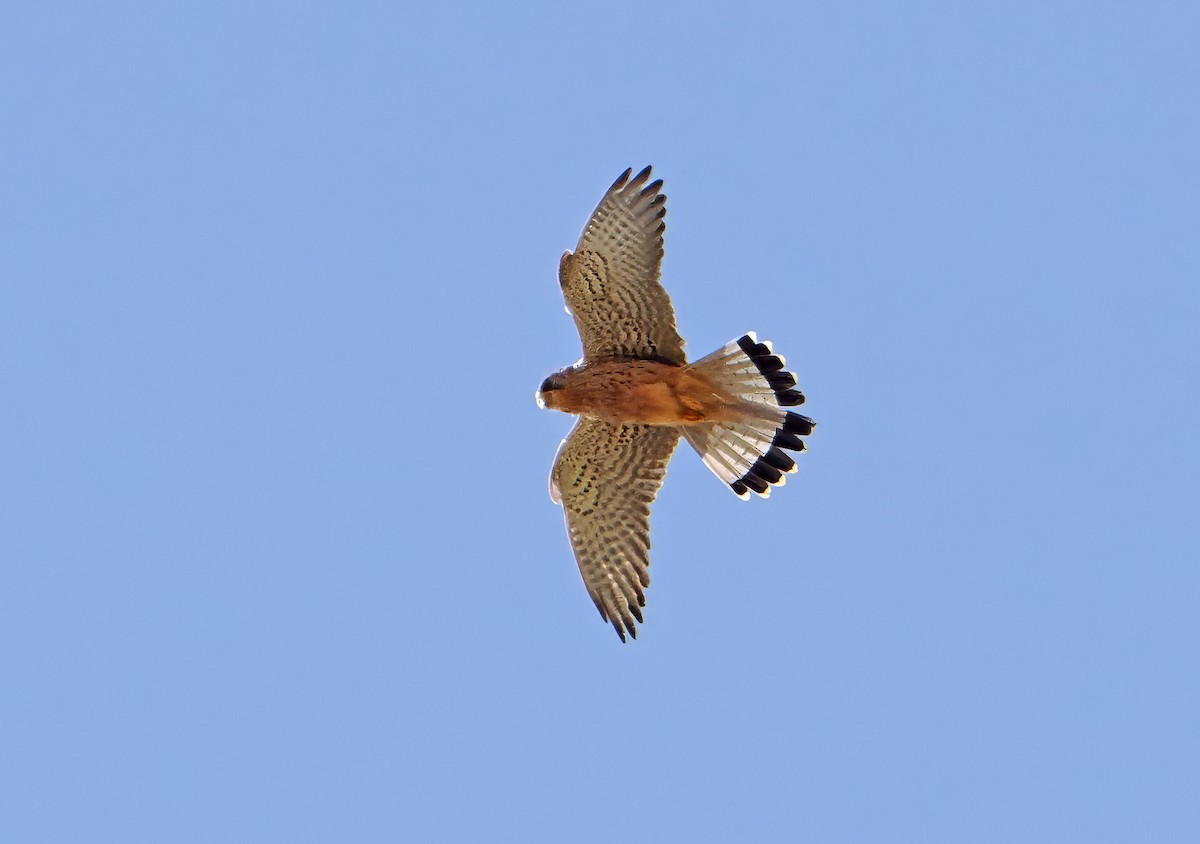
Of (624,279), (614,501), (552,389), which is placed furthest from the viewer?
(614,501)

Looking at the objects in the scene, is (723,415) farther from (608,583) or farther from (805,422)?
(608,583)

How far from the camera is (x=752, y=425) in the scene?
41.5 feet

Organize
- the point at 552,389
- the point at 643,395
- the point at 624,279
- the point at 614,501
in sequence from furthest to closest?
1. the point at 614,501
2. the point at 552,389
3. the point at 643,395
4. the point at 624,279

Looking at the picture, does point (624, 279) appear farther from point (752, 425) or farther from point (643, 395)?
point (752, 425)

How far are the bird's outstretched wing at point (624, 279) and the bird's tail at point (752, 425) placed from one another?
0.37 metres

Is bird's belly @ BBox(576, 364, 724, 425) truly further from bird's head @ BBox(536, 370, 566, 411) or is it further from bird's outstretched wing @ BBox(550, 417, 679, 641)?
bird's outstretched wing @ BBox(550, 417, 679, 641)

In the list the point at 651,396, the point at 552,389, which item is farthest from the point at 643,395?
the point at 552,389

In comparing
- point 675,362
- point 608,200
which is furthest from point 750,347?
point 608,200

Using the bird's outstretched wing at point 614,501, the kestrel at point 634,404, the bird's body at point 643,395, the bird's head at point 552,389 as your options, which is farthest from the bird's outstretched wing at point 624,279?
the bird's outstretched wing at point 614,501

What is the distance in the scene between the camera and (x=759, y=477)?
500 inches

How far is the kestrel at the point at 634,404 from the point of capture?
1217 centimetres

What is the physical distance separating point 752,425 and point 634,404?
2.89 feet

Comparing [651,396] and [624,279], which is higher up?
[624,279]

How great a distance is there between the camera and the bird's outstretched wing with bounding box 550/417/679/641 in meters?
12.9
